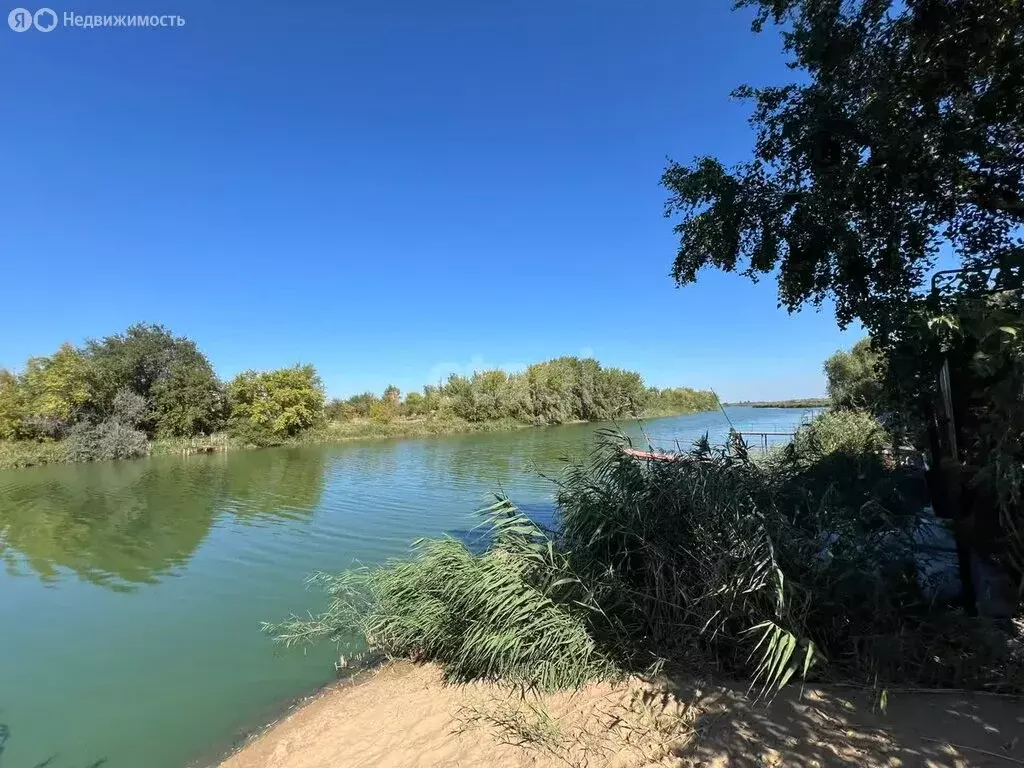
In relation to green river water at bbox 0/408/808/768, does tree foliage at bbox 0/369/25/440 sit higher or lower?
higher

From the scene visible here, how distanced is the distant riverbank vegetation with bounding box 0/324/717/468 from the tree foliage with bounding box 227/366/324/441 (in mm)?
83

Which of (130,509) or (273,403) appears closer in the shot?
(130,509)

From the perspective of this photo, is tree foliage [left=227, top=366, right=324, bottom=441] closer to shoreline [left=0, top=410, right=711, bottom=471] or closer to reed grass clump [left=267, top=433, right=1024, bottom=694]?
shoreline [left=0, top=410, right=711, bottom=471]

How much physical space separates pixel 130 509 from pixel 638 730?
19.6m

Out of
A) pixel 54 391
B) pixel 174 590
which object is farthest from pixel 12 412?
pixel 174 590

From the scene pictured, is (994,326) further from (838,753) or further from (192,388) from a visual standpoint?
(192,388)

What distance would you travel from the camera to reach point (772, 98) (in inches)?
272

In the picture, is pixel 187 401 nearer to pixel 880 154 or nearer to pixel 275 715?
pixel 275 715

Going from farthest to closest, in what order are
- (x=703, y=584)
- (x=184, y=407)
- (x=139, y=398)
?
(x=184, y=407), (x=139, y=398), (x=703, y=584)

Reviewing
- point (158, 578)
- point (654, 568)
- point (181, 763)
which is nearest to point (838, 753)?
point (654, 568)

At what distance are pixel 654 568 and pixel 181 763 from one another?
15.3ft

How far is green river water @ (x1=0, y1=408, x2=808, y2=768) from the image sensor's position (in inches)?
222

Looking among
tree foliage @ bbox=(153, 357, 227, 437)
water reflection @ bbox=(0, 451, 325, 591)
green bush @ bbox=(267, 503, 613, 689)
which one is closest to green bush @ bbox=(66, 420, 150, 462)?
water reflection @ bbox=(0, 451, 325, 591)

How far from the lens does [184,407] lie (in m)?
41.8
